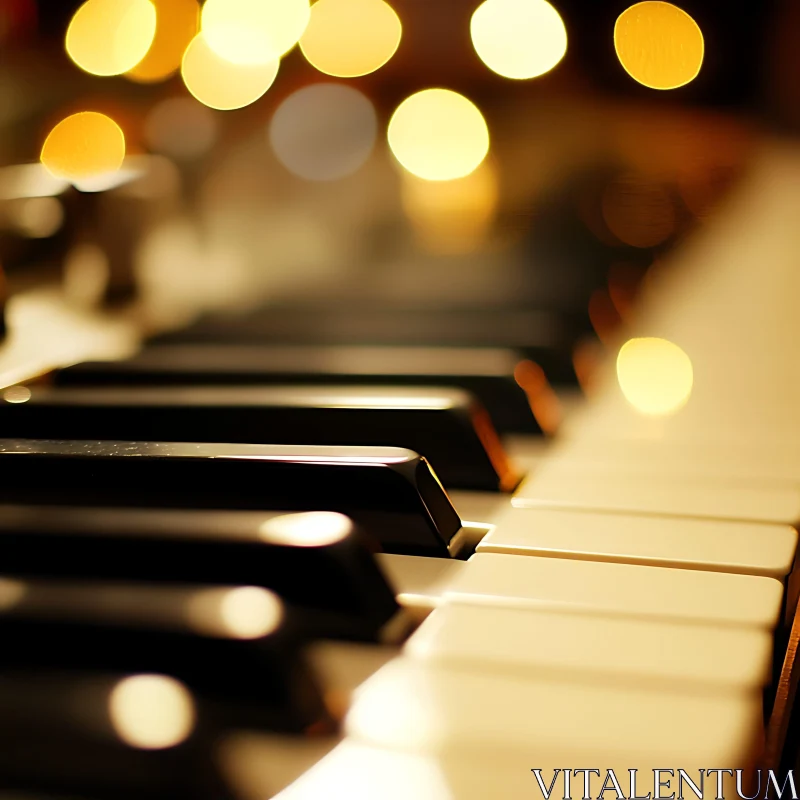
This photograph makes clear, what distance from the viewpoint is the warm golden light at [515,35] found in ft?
11.8

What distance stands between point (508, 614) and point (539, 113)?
324 centimetres

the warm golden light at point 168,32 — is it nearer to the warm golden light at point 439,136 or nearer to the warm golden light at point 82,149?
the warm golden light at point 82,149

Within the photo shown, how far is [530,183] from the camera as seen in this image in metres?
2.19

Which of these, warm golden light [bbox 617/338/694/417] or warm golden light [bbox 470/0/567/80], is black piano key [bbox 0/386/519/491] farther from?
warm golden light [bbox 470/0/567/80]

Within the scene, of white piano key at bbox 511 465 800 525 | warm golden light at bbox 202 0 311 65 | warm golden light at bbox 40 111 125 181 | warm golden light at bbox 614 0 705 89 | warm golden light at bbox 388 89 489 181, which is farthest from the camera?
warm golden light at bbox 388 89 489 181

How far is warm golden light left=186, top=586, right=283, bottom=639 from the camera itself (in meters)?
0.40

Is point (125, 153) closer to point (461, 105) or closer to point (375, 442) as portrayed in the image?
point (375, 442)

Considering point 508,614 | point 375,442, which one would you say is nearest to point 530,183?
point 375,442

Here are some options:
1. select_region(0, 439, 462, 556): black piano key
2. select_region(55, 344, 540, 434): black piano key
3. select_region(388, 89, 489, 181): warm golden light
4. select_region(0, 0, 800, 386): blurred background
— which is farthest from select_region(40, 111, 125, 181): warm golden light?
select_region(388, 89, 489, 181): warm golden light

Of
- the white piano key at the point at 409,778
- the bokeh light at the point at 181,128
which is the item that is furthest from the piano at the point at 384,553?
the bokeh light at the point at 181,128

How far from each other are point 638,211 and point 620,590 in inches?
60.0

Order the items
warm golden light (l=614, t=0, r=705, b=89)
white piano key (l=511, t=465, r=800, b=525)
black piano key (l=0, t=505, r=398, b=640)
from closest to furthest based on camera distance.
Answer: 1. black piano key (l=0, t=505, r=398, b=640)
2. white piano key (l=511, t=465, r=800, b=525)
3. warm golden light (l=614, t=0, r=705, b=89)

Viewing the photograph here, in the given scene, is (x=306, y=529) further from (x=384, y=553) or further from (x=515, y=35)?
(x=515, y=35)

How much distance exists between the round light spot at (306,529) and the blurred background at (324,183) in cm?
49
